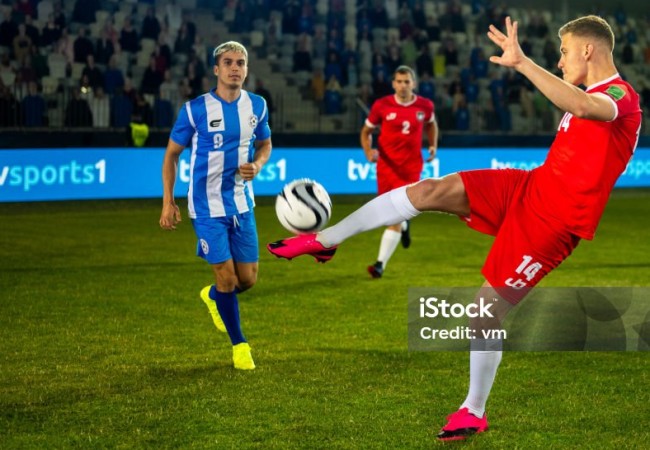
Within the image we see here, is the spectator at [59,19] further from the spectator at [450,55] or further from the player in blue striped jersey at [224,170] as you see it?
the player in blue striped jersey at [224,170]

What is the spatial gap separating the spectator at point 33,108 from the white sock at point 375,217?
13205mm

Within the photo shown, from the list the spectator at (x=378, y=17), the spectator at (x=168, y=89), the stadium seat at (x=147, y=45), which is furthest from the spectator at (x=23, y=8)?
the spectator at (x=378, y=17)

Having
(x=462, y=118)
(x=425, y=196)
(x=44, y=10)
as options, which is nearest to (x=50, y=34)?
(x=44, y=10)

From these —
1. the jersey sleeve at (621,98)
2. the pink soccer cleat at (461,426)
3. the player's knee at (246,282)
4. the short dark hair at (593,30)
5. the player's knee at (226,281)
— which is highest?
the short dark hair at (593,30)

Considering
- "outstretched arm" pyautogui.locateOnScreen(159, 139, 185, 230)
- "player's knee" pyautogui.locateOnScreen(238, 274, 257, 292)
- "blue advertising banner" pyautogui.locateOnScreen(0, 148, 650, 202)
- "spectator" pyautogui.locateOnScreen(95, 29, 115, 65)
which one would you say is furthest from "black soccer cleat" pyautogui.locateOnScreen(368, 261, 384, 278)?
"spectator" pyautogui.locateOnScreen(95, 29, 115, 65)

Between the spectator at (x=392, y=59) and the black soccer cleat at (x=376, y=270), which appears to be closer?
the black soccer cleat at (x=376, y=270)

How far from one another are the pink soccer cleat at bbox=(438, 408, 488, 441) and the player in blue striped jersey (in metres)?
1.83

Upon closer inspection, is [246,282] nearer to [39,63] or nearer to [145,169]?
[145,169]

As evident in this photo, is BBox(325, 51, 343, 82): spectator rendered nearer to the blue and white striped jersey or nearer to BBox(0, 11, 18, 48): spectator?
BBox(0, 11, 18, 48): spectator

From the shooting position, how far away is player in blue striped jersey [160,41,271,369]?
→ 257 inches

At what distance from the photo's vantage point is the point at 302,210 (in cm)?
525

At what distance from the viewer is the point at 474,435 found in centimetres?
521

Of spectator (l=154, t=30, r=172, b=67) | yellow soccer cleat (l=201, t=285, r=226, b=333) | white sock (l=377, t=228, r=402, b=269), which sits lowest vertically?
white sock (l=377, t=228, r=402, b=269)

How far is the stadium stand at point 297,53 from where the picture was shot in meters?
19.6
